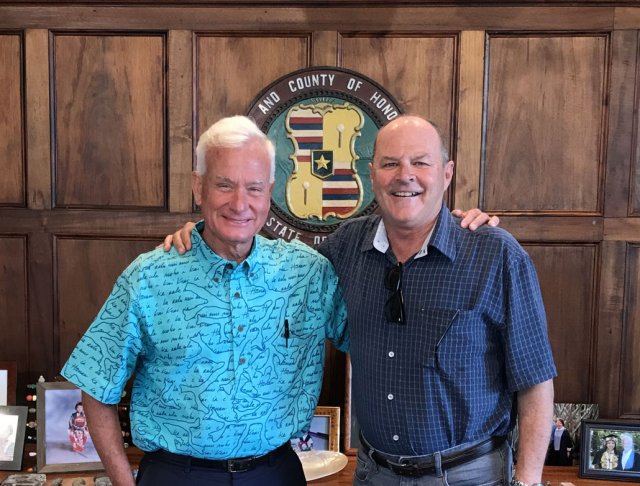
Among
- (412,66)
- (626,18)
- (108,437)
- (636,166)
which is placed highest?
(626,18)

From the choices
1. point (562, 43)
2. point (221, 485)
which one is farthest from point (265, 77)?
point (221, 485)

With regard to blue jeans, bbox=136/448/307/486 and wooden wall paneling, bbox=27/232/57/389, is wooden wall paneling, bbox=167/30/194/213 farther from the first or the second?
blue jeans, bbox=136/448/307/486

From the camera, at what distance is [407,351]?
1.62m

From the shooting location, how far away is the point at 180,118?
2525 mm

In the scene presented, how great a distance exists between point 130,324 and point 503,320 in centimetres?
93

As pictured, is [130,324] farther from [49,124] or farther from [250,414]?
[49,124]

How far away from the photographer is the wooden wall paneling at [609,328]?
2.48 meters

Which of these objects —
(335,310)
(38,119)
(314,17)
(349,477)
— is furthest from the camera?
(38,119)

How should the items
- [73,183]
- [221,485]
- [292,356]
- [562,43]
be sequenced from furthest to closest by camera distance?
[73,183]
[562,43]
[292,356]
[221,485]

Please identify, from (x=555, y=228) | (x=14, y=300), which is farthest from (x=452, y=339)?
(x=14, y=300)

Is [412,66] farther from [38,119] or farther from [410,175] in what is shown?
[38,119]

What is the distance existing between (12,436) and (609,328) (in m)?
2.37

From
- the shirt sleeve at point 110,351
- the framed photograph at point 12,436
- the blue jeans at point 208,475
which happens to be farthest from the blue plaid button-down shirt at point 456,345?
the framed photograph at point 12,436

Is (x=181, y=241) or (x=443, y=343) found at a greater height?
(x=181, y=241)
